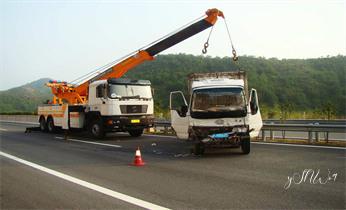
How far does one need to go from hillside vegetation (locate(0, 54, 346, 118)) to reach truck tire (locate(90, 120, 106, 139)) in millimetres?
33044

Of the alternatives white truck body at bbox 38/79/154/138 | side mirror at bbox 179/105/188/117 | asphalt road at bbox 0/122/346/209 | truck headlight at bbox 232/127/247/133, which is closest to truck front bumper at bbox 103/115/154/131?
white truck body at bbox 38/79/154/138

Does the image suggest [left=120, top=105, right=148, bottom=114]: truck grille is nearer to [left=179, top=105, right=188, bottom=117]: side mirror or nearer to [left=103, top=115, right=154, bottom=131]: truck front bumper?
[left=103, top=115, right=154, bottom=131]: truck front bumper

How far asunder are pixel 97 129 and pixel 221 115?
353 inches

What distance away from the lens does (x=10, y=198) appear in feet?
22.0

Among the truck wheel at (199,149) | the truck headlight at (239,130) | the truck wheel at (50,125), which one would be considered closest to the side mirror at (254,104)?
the truck headlight at (239,130)

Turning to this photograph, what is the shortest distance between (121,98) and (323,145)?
9.00 meters

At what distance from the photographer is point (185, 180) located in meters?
7.95

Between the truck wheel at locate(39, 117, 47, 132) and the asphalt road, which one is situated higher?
the truck wheel at locate(39, 117, 47, 132)

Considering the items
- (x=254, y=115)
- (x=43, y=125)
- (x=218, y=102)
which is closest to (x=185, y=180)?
(x=218, y=102)

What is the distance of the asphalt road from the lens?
20.2 ft

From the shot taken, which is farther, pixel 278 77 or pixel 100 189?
pixel 278 77

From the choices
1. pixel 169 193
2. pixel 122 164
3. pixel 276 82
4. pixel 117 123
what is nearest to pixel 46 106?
pixel 117 123

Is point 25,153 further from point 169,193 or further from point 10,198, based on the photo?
point 169,193

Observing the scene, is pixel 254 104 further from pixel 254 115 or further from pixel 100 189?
pixel 100 189
